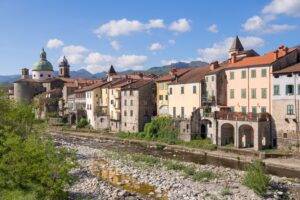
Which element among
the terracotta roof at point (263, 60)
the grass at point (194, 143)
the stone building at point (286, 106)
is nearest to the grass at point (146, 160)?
the grass at point (194, 143)

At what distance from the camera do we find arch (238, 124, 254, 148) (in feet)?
191

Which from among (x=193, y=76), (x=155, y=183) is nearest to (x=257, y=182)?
(x=155, y=183)

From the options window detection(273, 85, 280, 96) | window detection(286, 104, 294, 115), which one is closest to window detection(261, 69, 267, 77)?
window detection(273, 85, 280, 96)

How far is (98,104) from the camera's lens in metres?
93.6

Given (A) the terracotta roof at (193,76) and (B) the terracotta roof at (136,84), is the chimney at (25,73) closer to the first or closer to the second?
(B) the terracotta roof at (136,84)

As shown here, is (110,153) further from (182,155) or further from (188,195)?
(188,195)

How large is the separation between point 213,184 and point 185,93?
1292 inches

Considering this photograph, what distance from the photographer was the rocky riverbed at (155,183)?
35.4 metres

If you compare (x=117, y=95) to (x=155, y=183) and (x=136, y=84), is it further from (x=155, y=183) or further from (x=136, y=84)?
(x=155, y=183)

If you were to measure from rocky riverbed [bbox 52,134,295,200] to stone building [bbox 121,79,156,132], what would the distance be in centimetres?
2698

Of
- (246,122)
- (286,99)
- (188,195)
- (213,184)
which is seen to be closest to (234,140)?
(246,122)

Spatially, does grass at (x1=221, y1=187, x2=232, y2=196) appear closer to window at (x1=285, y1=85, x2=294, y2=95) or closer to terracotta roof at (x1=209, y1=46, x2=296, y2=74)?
window at (x1=285, y1=85, x2=294, y2=95)

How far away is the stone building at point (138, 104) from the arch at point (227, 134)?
20.0 m

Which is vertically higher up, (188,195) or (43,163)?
(43,163)
